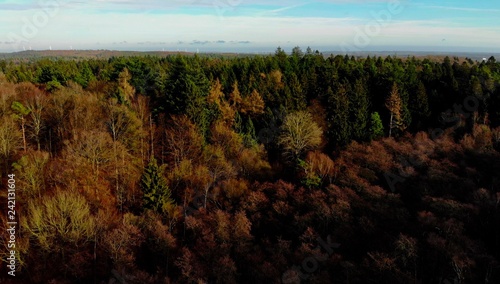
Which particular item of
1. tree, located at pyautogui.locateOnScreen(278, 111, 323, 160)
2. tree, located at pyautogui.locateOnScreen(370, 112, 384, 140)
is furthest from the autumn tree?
tree, located at pyautogui.locateOnScreen(370, 112, 384, 140)

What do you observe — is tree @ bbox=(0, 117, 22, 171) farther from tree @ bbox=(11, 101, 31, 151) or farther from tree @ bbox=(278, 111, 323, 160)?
tree @ bbox=(278, 111, 323, 160)

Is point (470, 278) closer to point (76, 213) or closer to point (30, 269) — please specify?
point (76, 213)

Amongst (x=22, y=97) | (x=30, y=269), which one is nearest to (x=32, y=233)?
(x=30, y=269)

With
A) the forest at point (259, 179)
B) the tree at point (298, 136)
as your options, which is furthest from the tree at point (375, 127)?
the tree at point (298, 136)

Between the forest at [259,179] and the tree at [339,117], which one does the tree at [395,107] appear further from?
the tree at [339,117]

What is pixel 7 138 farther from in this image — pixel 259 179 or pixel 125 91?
pixel 259 179

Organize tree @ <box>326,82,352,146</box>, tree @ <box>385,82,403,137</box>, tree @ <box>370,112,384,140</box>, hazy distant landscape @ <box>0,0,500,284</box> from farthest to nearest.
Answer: tree @ <box>385,82,403,137</box> → tree @ <box>370,112,384,140</box> → tree @ <box>326,82,352,146</box> → hazy distant landscape @ <box>0,0,500,284</box>

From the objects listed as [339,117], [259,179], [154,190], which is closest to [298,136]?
[259,179]
